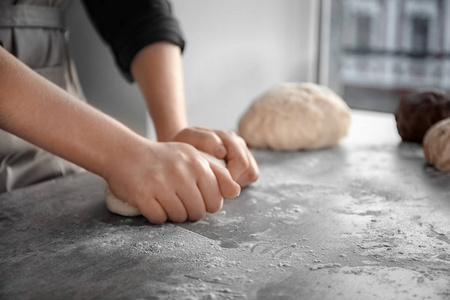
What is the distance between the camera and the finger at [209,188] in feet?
2.66

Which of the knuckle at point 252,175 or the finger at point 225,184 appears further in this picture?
the knuckle at point 252,175

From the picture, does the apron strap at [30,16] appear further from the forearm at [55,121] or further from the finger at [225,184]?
the finger at [225,184]

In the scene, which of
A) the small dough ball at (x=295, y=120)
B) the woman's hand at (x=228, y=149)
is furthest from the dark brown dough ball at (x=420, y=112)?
the woman's hand at (x=228, y=149)

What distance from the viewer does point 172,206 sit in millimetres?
798

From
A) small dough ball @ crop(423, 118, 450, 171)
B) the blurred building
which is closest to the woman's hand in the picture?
small dough ball @ crop(423, 118, 450, 171)

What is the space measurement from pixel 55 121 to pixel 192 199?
9.0 inches

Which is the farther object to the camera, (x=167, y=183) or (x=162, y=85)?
(x=162, y=85)

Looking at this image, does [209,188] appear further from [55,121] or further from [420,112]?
[420,112]

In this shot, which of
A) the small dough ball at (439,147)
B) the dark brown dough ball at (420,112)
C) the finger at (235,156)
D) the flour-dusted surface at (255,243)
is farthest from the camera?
the dark brown dough ball at (420,112)

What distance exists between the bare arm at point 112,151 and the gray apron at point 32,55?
257 mm

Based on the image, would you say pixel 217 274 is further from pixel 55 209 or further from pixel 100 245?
pixel 55 209

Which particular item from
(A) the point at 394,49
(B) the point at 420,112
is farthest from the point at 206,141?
(A) the point at 394,49

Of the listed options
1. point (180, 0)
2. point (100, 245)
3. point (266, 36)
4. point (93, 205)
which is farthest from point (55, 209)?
point (266, 36)

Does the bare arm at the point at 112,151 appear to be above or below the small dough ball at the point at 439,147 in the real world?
above
